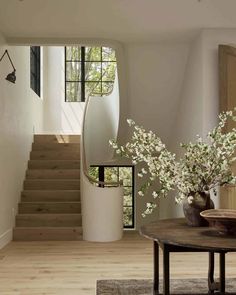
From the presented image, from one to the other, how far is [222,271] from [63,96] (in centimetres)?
764

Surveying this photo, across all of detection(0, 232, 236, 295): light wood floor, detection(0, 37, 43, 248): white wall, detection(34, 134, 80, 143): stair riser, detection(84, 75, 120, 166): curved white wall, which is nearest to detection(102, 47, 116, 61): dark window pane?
detection(84, 75, 120, 166): curved white wall

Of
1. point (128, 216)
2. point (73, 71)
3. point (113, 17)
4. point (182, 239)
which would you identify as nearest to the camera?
point (182, 239)

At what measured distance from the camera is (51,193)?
7016 millimetres

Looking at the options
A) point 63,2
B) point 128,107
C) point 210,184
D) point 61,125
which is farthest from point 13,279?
point 61,125

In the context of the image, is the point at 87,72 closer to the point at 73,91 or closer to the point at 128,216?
the point at 73,91

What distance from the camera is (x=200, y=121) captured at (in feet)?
17.7

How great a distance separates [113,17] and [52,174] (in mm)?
3386

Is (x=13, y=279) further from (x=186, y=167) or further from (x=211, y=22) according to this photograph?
(x=211, y=22)

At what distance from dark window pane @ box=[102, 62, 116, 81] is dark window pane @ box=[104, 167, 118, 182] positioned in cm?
247

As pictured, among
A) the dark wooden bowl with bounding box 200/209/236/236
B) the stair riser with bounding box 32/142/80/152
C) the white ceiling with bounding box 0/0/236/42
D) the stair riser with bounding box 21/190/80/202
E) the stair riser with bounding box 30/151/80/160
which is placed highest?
the white ceiling with bounding box 0/0/236/42

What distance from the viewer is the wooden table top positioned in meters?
2.12

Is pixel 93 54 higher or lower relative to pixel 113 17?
higher

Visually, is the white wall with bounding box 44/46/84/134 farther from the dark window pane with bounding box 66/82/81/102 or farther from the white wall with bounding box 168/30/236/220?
the white wall with bounding box 168/30/236/220

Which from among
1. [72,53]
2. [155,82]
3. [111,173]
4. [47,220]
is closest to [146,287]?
[47,220]
